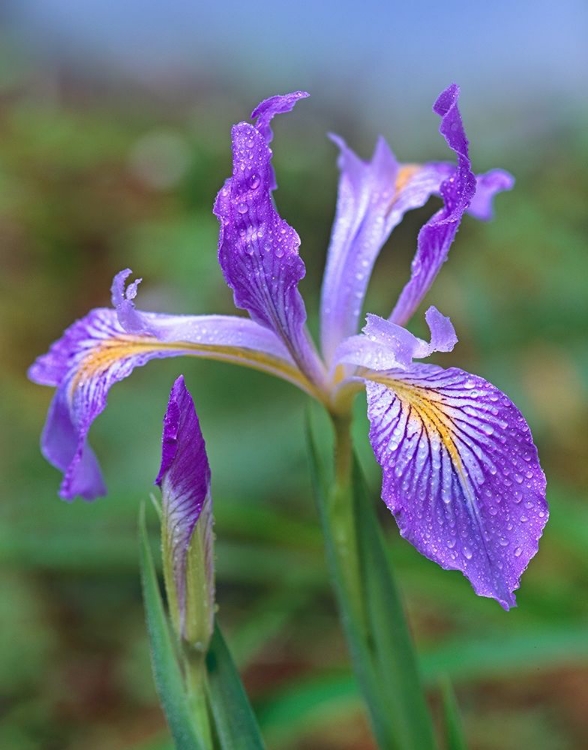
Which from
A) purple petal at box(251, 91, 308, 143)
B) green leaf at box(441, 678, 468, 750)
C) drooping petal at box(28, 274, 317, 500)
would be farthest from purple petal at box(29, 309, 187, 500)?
green leaf at box(441, 678, 468, 750)

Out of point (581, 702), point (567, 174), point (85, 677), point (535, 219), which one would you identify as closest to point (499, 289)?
point (535, 219)

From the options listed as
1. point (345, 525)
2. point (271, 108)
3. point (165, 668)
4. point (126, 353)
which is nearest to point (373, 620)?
point (345, 525)

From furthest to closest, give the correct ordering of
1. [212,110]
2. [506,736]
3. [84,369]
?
[212,110] < [506,736] < [84,369]

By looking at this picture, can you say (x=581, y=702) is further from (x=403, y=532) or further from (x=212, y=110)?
(x=212, y=110)

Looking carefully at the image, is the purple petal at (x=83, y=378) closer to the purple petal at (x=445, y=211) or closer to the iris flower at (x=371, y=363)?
the iris flower at (x=371, y=363)

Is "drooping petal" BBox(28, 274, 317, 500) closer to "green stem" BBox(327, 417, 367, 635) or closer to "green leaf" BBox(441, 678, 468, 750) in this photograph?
"green stem" BBox(327, 417, 367, 635)

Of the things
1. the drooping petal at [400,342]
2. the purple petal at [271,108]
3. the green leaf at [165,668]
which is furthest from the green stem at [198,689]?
the purple petal at [271,108]

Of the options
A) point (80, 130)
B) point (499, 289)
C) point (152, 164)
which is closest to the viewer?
point (499, 289)
